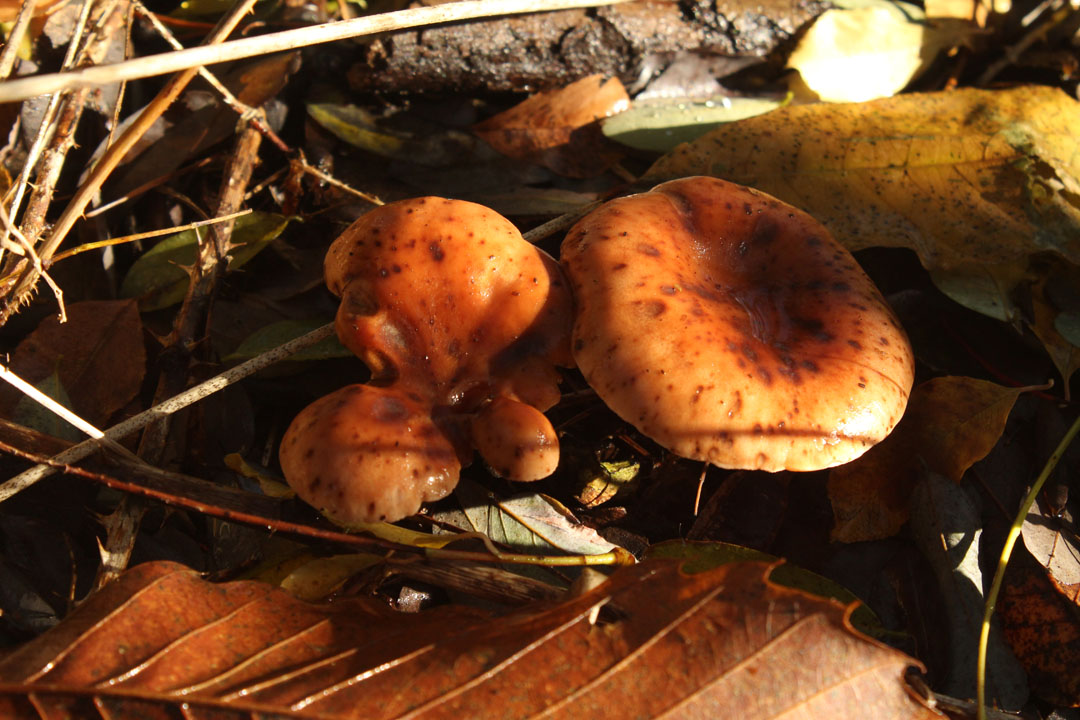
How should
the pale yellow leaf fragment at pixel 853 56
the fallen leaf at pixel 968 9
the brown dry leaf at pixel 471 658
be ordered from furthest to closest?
the fallen leaf at pixel 968 9 < the pale yellow leaf fragment at pixel 853 56 < the brown dry leaf at pixel 471 658

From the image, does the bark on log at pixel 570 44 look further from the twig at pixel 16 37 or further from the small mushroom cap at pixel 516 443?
the small mushroom cap at pixel 516 443

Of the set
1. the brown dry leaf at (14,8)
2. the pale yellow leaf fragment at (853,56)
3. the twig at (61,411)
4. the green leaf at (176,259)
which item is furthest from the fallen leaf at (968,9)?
the twig at (61,411)

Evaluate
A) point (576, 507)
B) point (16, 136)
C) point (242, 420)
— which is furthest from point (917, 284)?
point (16, 136)

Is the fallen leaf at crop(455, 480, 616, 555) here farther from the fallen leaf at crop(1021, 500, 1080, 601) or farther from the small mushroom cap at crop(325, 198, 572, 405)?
the fallen leaf at crop(1021, 500, 1080, 601)

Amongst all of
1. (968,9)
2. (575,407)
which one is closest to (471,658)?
(575,407)

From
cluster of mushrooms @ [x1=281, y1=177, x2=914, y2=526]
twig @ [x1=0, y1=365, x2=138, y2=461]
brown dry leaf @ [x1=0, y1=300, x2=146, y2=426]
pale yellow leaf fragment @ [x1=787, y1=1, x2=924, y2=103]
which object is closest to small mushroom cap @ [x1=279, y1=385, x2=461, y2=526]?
cluster of mushrooms @ [x1=281, y1=177, x2=914, y2=526]

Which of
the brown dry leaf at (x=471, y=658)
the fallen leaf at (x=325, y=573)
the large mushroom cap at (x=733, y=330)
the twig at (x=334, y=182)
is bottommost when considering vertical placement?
the fallen leaf at (x=325, y=573)

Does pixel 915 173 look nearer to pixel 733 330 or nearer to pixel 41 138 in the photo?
pixel 733 330
